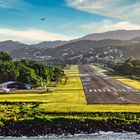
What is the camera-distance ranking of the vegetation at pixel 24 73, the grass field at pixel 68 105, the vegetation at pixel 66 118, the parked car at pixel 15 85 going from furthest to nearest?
the vegetation at pixel 24 73, the parked car at pixel 15 85, the grass field at pixel 68 105, the vegetation at pixel 66 118

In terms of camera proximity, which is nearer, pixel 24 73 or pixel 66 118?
pixel 66 118

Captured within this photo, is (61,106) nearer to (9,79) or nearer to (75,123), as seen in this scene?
(75,123)

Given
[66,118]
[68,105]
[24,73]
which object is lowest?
[66,118]

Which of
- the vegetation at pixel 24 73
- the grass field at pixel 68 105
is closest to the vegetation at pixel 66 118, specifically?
the grass field at pixel 68 105

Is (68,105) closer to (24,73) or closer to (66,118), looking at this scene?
(66,118)

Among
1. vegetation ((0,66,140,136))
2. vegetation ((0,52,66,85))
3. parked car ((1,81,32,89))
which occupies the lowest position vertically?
vegetation ((0,66,140,136))

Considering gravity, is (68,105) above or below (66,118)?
above

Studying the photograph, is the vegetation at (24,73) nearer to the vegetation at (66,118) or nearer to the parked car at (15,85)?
the parked car at (15,85)

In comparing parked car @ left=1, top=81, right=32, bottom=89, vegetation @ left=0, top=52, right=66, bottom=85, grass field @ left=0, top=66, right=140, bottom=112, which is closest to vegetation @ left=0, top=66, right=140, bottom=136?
grass field @ left=0, top=66, right=140, bottom=112

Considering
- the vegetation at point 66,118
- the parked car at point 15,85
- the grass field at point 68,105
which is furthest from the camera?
the parked car at point 15,85

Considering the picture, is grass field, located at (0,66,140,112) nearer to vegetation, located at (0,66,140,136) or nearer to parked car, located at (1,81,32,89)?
vegetation, located at (0,66,140,136)

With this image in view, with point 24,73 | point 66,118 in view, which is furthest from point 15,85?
point 66,118
